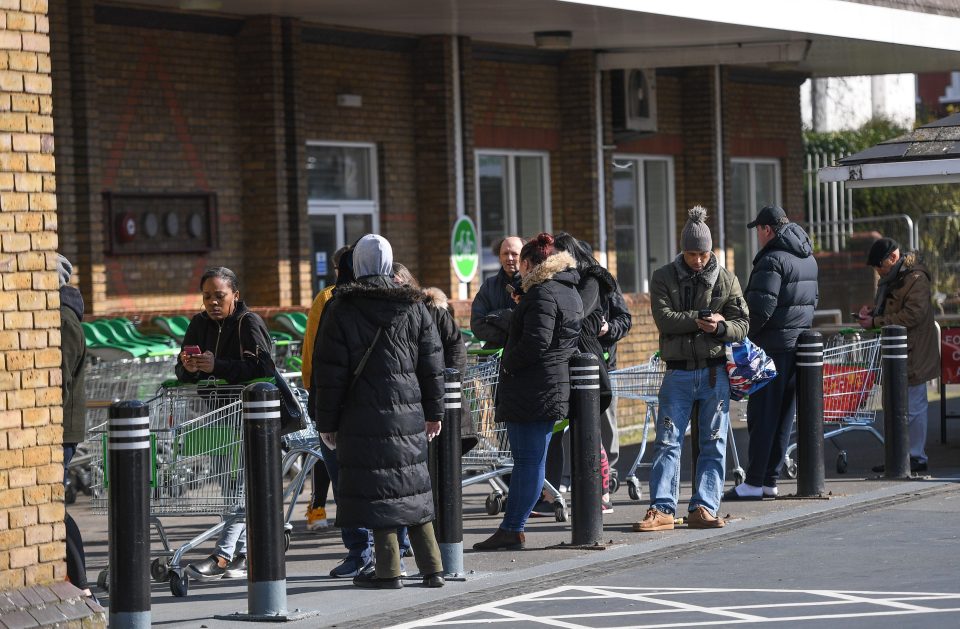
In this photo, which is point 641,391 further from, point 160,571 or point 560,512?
point 160,571

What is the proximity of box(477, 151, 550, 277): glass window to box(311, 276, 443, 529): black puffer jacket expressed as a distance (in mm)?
11397

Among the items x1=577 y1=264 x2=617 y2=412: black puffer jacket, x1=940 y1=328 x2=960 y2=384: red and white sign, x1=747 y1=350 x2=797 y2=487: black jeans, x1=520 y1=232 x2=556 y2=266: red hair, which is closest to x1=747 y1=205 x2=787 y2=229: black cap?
x1=747 y1=350 x2=797 y2=487: black jeans

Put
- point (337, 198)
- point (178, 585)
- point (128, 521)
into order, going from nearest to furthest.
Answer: point (128, 521) < point (178, 585) < point (337, 198)

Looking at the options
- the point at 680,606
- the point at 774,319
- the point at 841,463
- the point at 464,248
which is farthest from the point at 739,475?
the point at 464,248

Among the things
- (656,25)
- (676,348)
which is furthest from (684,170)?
(676,348)

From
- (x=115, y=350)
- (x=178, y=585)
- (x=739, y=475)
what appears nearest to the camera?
(x=178, y=585)

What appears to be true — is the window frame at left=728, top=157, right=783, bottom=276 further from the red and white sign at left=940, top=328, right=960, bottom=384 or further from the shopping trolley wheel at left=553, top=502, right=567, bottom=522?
the shopping trolley wheel at left=553, top=502, right=567, bottom=522

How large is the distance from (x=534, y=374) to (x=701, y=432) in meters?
1.44

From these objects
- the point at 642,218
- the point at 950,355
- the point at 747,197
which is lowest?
the point at 950,355

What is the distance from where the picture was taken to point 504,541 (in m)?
9.86

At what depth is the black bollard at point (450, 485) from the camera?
8812 millimetres

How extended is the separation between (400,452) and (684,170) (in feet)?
49.2

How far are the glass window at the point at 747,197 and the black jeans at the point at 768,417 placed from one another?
1173 cm

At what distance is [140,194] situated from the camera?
15.8 m
